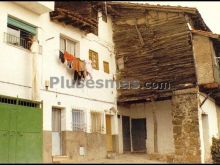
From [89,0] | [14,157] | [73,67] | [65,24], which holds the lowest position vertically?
[14,157]

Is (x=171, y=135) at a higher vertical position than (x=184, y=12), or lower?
lower

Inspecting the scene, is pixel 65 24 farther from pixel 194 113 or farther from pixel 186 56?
pixel 194 113

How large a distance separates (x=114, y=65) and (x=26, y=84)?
24.5ft

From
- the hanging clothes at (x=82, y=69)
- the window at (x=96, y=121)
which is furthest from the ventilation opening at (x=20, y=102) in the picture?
the window at (x=96, y=121)

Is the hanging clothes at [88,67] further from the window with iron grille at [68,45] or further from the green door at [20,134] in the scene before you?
the green door at [20,134]

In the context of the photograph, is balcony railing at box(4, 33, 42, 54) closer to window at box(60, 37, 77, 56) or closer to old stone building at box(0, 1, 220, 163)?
old stone building at box(0, 1, 220, 163)

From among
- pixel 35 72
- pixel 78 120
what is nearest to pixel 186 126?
pixel 78 120

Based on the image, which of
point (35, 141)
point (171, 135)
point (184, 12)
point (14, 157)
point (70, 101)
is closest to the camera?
point (14, 157)

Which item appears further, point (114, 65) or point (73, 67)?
point (114, 65)

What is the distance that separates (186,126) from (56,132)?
256 inches

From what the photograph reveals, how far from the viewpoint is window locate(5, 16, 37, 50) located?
1427cm

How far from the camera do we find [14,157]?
12914 millimetres

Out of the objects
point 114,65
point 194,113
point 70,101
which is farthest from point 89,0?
point 194,113

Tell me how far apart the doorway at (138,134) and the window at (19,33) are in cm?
966
